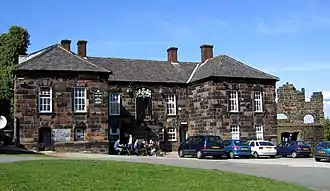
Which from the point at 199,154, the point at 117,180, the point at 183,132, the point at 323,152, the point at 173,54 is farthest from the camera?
the point at 173,54

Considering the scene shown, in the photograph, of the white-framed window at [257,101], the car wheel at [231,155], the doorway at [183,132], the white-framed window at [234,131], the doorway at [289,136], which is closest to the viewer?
the car wheel at [231,155]

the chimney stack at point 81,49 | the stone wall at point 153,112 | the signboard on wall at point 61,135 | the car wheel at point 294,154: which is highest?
the chimney stack at point 81,49

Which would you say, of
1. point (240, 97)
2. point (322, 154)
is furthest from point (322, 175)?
point (240, 97)

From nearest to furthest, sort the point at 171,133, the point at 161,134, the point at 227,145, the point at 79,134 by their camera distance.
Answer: the point at 227,145, the point at 79,134, the point at 161,134, the point at 171,133

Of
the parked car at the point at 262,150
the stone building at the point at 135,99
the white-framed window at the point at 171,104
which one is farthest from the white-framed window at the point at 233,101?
the parked car at the point at 262,150

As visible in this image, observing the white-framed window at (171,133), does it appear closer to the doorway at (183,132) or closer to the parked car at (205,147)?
the doorway at (183,132)

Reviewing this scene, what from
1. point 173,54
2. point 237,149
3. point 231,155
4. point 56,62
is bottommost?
point 231,155

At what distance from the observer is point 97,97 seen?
40219 mm

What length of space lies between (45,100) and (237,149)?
15865 millimetres

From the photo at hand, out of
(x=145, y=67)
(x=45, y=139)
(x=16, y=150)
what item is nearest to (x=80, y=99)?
(x=45, y=139)

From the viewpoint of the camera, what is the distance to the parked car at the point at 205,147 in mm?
33688

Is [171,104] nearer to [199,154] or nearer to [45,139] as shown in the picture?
[45,139]

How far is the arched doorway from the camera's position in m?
38.3

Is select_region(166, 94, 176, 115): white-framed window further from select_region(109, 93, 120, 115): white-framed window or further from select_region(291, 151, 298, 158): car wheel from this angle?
select_region(291, 151, 298, 158): car wheel
